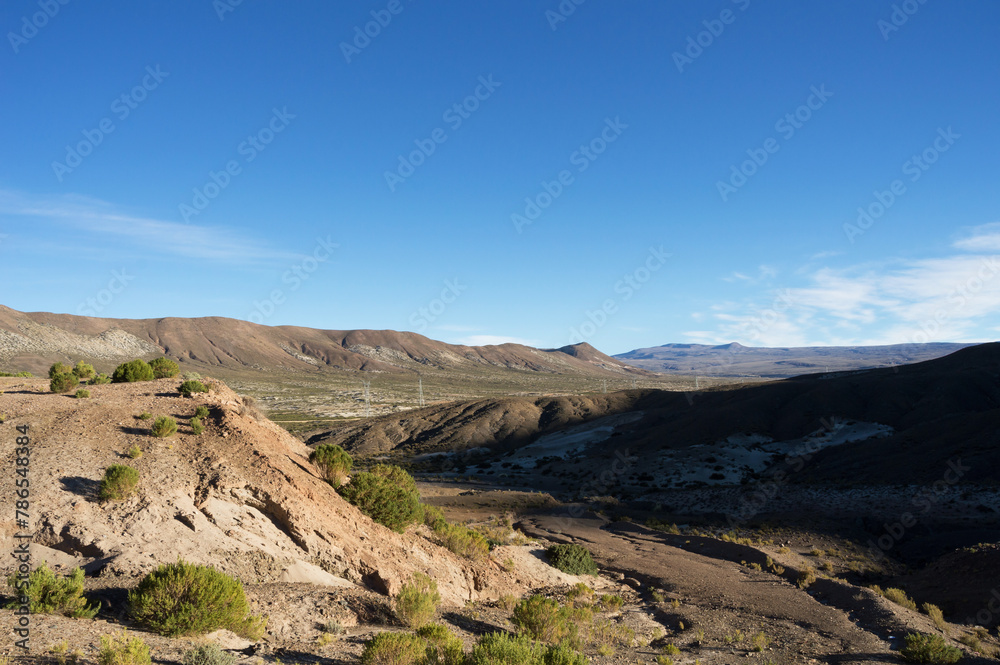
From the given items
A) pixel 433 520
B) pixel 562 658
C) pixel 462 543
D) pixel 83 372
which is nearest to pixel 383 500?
pixel 433 520

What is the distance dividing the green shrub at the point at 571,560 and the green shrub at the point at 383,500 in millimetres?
5156

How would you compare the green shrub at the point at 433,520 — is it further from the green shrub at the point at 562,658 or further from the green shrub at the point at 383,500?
the green shrub at the point at 562,658

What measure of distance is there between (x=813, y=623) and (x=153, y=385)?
1905 centimetres

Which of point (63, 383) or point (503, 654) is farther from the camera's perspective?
point (63, 383)

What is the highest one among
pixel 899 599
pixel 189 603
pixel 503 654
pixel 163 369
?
pixel 163 369

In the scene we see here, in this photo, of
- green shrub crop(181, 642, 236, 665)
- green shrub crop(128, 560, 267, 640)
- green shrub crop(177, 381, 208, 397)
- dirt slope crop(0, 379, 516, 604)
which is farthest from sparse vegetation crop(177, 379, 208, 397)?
green shrub crop(181, 642, 236, 665)

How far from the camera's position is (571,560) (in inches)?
685

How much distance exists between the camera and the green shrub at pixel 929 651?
10.7 metres

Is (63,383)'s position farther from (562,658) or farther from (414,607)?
(562,658)

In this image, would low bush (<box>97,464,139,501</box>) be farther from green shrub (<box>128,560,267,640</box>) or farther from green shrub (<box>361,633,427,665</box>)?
green shrub (<box>361,633,427,665</box>)

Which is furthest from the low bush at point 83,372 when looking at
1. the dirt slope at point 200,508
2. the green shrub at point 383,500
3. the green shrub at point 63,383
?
the green shrub at point 383,500

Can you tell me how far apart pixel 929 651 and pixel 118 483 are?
16.1 metres

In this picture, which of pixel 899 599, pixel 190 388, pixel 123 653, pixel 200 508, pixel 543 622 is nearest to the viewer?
pixel 123 653

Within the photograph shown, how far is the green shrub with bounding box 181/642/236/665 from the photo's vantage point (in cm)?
667
